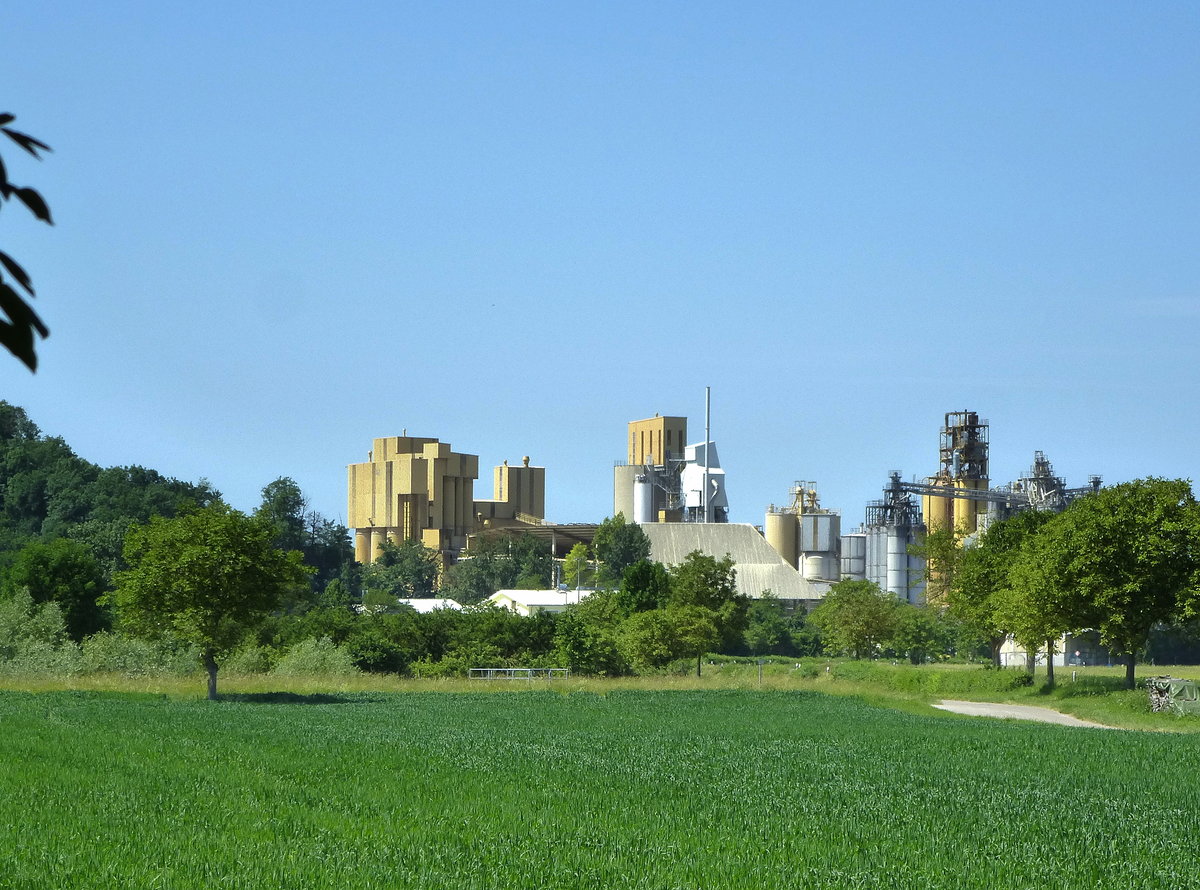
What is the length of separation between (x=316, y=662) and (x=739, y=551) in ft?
307

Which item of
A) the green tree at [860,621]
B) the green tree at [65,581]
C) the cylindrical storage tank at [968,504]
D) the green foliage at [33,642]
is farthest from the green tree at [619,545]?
the green foliage at [33,642]

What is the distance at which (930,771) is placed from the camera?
2397 centimetres

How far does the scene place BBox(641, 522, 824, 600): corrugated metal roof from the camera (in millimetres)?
141750

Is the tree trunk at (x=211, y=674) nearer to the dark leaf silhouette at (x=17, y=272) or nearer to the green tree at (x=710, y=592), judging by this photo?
the green tree at (x=710, y=592)

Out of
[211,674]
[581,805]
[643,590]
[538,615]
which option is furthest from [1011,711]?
[581,805]

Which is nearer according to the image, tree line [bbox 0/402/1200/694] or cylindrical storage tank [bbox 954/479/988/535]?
tree line [bbox 0/402/1200/694]

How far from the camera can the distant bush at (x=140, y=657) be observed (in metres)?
54.4

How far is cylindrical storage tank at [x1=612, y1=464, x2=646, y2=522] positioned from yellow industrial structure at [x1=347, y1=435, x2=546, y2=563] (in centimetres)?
1464

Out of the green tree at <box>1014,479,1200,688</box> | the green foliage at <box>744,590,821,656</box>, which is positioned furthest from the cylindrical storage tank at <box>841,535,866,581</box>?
the green tree at <box>1014,479,1200,688</box>

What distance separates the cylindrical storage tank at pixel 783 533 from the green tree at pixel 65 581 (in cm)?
9328

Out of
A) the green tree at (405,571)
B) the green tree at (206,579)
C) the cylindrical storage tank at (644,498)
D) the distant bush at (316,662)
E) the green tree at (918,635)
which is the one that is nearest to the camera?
the green tree at (206,579)

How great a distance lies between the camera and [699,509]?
164m

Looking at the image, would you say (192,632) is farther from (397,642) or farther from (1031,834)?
(1031,834)

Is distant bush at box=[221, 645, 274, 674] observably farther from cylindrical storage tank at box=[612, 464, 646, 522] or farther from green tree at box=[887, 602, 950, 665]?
cylindrical storage tank at box=[612, 464, 646, 522]
